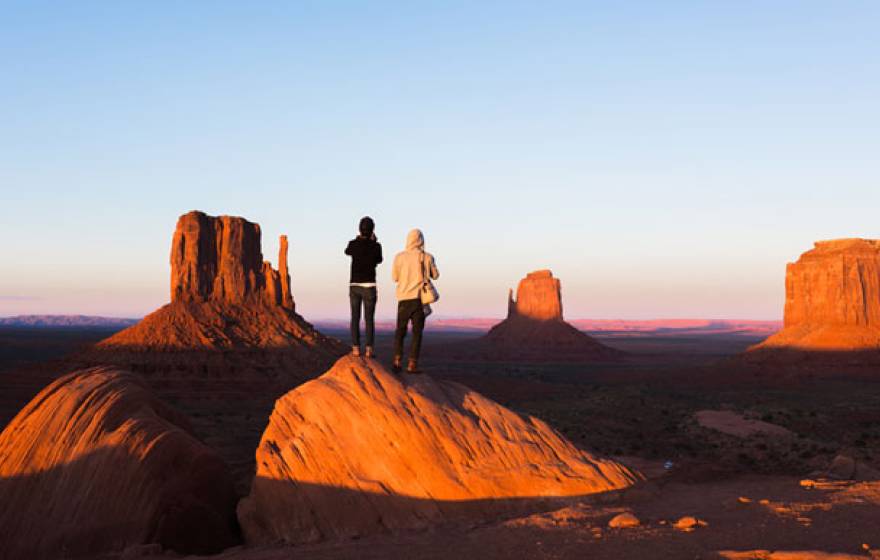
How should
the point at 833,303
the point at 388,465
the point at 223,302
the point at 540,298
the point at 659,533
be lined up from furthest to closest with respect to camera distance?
the point at 540,298
the point at 833,303
the point at 223,302
the point at 388,465
the point at 659,533

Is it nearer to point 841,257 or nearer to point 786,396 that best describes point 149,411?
point 786,396

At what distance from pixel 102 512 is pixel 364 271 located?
5.62m

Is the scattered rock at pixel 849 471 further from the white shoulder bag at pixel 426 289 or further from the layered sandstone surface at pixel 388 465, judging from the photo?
the white shoulder bag at pixel 426 289

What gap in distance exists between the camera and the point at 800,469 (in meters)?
21.0

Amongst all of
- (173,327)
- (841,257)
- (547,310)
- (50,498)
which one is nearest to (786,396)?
(841,257)

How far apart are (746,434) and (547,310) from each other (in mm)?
110729

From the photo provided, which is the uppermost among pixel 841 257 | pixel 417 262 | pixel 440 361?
pixel 841 257

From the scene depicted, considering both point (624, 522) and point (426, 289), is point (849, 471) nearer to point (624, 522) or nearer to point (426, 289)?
point (624, 522)

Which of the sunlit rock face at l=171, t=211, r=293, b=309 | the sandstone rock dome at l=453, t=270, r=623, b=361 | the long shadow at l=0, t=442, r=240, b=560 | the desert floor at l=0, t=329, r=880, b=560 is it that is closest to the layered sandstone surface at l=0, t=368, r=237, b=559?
the long shadow at l=0, t=442, r=240, b=560

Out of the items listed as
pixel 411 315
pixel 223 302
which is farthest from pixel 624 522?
pixel 223 302

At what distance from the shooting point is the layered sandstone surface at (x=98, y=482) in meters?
11.1

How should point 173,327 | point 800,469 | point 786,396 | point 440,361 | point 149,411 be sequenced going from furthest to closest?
1. point 440,361
2. point 173,327
3. point 786,396
4. point 800,469
5. point 149,411

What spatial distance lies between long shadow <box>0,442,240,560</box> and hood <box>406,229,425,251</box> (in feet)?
18.7

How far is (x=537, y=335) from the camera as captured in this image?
5389 inches
